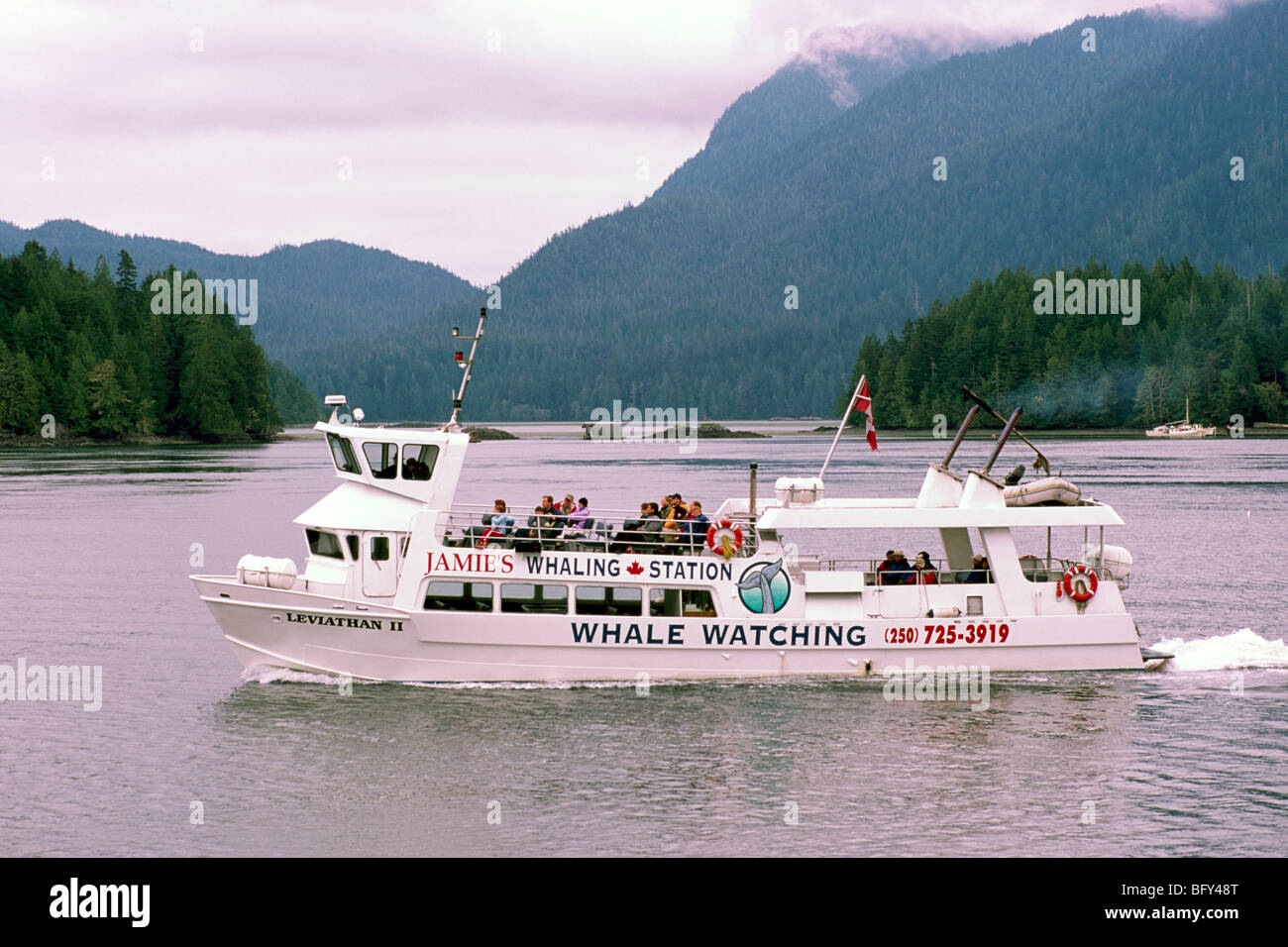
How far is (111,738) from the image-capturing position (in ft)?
82.5

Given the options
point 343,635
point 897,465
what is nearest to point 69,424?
point 897,465

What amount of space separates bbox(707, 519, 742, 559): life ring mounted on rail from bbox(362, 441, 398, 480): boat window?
21.7ft

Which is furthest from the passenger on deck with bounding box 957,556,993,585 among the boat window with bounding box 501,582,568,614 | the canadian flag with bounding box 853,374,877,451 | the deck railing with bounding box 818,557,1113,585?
the boat window with bounding box 501,582,568,614

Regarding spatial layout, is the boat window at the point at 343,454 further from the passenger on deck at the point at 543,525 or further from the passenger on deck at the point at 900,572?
the passenger on deck at the point at 900,572

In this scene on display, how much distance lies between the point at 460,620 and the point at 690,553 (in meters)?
4.81

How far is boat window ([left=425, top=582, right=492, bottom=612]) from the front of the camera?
2694 centimetres

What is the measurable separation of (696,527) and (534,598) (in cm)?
360
